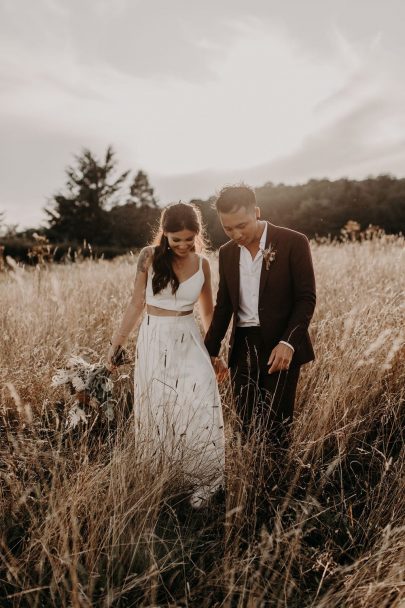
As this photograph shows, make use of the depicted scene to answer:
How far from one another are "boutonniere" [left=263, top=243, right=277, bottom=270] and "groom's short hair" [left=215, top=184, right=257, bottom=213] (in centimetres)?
27

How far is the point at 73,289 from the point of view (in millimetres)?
5262

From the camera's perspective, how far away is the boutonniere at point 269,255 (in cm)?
288

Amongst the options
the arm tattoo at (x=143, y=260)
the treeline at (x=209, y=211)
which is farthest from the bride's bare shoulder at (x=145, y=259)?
the treeline at (x=209, y=211)

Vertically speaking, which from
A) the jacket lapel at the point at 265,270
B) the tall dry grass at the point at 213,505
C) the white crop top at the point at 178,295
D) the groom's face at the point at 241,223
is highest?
the groom's face at the point at 241,223

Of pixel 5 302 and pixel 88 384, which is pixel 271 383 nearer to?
pixel 88 384

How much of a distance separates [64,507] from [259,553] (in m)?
0.82

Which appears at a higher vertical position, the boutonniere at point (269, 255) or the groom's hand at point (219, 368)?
the boutonniere at point (269, 255)

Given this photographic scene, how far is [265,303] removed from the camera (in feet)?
9.63

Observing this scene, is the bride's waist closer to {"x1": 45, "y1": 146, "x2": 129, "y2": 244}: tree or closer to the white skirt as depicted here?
the white skirt

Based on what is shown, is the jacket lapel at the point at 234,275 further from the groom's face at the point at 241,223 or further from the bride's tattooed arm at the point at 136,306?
the bride's tattooed arm at the point at 136,306


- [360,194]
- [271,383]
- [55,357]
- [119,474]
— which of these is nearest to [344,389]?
[271,383]

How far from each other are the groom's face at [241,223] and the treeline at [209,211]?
1060 centimetres

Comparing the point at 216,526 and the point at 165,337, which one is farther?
the point at 165,337

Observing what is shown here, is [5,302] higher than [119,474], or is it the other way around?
[5,302]
